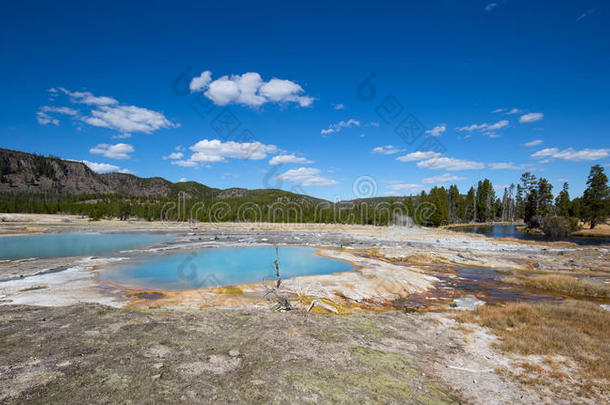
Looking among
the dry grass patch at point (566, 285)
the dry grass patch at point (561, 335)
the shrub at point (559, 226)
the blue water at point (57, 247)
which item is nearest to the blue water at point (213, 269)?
the blue water at point (57, 247)

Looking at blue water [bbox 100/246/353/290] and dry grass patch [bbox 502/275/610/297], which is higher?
dry grass patch [bbox 502/275/610/297]

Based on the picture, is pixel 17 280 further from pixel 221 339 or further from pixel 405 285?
pixel 405 285

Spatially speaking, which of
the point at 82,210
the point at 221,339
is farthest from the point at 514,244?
the point at 82,210

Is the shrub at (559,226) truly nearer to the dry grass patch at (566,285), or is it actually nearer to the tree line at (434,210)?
the tree line at (434,210)

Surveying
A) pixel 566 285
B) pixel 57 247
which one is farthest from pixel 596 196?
pixel 57 247

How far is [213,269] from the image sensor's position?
25.9 metres

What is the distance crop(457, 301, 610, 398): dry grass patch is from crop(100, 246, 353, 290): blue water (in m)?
14.1

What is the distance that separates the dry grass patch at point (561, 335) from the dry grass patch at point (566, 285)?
6915 millimetres

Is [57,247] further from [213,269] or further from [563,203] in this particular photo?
[563,203]

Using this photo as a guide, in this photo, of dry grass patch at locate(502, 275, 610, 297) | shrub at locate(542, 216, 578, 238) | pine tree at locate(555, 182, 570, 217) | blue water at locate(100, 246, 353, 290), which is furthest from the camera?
pine tree at locate(555, 182, 570, 217)

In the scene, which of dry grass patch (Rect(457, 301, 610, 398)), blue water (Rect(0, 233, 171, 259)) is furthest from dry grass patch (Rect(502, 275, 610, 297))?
blue water (Rect(0, 233, 171, 259))

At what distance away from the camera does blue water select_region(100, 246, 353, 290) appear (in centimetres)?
1989

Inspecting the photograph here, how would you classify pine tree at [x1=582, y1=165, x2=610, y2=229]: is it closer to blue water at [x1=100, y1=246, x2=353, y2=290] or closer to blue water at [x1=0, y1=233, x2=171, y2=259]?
blue water at [x1=100, y1=246, x2=353, y2=290]

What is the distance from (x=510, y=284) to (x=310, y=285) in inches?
599
